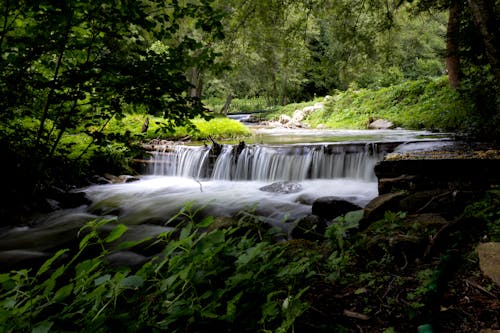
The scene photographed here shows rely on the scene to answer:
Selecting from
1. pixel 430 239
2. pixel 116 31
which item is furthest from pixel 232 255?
pixel 116 31

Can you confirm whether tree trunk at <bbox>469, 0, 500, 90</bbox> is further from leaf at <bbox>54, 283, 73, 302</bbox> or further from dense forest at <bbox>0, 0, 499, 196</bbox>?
leaf at <bbox>54, 283, 73, 302</bbox>

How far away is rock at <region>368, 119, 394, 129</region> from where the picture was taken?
1626 cm

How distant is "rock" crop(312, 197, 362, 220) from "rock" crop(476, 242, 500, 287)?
295 cm

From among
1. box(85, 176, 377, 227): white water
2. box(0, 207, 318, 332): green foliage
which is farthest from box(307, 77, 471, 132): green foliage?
box(0, 207, 318, 332): green foliage

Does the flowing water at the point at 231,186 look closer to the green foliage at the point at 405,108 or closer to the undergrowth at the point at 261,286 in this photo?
the undergrowth at the point at 261,286

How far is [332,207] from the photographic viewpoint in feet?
18.0

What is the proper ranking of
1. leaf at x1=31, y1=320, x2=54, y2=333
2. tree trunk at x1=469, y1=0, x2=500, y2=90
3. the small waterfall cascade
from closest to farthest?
leaf at x1=31, y1=320, x2=54, y2=333 → tree trunk at x1=469, y1=0, x2=500, y2=90 → the small waterfall cascade

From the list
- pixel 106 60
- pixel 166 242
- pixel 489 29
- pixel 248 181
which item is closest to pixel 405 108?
pixel 248 181

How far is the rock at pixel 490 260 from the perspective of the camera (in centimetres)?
210

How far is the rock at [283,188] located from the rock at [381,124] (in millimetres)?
9540

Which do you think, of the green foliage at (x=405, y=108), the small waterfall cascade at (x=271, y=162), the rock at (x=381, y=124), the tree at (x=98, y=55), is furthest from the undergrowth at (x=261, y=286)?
the rock at (x=381, y=124)

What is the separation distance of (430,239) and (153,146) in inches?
425

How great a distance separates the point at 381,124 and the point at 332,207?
1293 cm

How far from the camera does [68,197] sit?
7691mm
